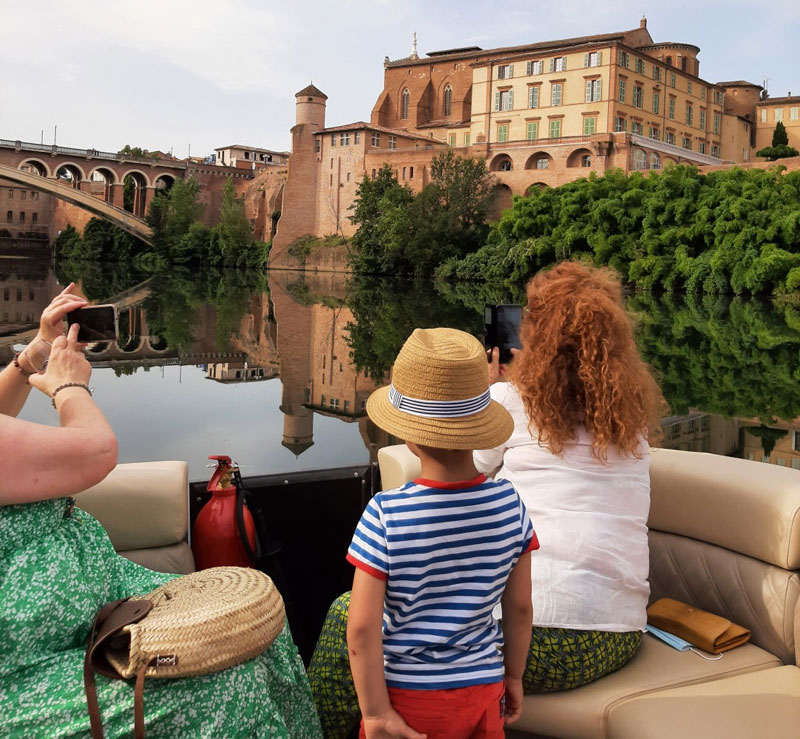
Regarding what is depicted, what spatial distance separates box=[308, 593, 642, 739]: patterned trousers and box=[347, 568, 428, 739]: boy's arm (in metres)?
0.31

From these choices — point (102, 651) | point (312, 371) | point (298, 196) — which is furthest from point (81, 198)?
point (102, 651)

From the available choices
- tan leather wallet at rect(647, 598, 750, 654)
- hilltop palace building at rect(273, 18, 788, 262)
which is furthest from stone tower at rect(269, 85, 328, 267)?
tan leather wallet at rect(647, 598, 750, 654)

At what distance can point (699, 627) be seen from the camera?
6.72 feet

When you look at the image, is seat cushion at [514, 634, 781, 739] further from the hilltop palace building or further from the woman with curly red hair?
the hilltop palace building

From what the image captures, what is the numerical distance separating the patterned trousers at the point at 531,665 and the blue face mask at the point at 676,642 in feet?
0.84

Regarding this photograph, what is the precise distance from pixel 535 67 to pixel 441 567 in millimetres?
46871

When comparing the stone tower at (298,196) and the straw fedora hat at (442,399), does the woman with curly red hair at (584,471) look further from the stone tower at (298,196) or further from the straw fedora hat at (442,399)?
the stone tower at (298,196)

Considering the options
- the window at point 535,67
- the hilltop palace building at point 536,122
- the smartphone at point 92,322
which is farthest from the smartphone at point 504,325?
the window at point 535,67

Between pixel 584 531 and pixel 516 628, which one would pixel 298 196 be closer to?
pixel 584 531

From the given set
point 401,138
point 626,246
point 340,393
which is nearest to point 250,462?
point 340,393

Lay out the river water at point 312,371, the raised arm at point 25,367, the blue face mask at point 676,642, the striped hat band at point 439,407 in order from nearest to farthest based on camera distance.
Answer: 1. the striped hat band at point 439,407
2. the raised arm at point 25,367
3. the blue face mask at point 676,642
4. the river water at point 312,371

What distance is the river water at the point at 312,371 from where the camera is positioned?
292 inches

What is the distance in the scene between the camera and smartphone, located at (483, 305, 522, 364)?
2.41 meters

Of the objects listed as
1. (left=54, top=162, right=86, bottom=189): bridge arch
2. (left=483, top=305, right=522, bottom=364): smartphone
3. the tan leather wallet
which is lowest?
the tan leather wallet
